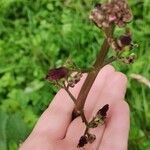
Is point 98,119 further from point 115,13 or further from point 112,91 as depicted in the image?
point 115,13

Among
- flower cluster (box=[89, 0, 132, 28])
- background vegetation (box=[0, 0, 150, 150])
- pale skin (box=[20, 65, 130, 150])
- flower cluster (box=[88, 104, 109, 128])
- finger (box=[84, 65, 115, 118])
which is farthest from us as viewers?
background vegetation (box=[0, 0, 150, 150])

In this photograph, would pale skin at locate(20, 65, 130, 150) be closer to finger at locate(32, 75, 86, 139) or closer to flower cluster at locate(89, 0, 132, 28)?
finger at locate(32, 75, 86, 139)

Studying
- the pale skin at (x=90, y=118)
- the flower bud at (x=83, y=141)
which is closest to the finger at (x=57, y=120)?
the pale skin at (x=90, y=118)

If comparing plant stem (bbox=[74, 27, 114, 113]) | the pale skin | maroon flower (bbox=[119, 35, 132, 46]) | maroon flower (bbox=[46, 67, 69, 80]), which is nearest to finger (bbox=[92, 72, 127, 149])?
the pale skin

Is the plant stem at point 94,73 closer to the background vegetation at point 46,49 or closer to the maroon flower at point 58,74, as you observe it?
the maroon flower at point 58,74

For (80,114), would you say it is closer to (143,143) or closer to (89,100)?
(89,100)

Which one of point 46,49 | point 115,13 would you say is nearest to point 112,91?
point 115,13

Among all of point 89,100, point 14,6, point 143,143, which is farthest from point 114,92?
point 14,6
